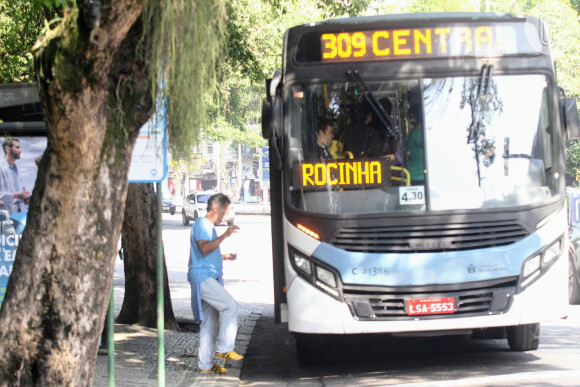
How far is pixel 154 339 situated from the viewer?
1045 centimetres

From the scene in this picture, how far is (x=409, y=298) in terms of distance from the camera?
25.3ft

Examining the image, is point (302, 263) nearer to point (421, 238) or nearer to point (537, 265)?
point (421, 238)

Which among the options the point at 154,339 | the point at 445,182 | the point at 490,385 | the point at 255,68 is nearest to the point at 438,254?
the point at 445,182

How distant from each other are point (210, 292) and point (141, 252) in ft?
8.98

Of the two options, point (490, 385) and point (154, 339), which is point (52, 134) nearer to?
point (490, 385)

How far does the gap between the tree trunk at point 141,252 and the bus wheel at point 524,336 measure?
4528 millimetres

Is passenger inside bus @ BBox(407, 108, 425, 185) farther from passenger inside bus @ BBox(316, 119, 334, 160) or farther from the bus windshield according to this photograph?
passenger inside bus @ BBox(316, 119, 334, 160)

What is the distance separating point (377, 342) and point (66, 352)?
7020 mm

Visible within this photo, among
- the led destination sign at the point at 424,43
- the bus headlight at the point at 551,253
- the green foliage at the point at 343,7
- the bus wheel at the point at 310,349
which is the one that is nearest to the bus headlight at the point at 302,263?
the bus wheel at the point at 310,349

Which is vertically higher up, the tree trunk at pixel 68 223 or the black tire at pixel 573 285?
the tree trunk at pixel 68 223

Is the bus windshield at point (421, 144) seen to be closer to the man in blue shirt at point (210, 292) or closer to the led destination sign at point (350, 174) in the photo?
the led destination sign at point (350, 174)

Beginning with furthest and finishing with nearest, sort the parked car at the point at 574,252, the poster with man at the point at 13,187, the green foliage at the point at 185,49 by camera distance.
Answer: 1. the parked car at the point at 574,252
2. the poster with man at the point at 13,187
3. the green foliage at the point at 185,49

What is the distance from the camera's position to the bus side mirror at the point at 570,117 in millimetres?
8219

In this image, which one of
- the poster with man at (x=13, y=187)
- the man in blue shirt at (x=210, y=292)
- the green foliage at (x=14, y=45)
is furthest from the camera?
the green foliage at (x=14, y=45)
